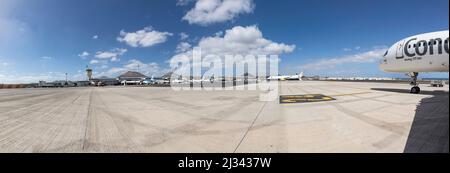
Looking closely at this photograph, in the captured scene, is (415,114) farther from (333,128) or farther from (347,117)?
(333,128)

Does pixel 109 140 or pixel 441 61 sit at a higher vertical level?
pixel 441 61

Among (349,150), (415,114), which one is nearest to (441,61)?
(415,114)

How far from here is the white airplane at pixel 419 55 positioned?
12.3m

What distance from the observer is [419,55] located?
1341 cm

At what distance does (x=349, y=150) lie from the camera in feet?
13.2

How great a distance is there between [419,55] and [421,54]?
140 mm

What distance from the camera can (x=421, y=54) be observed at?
1327cm

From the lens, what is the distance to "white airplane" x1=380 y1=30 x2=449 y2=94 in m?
12.3

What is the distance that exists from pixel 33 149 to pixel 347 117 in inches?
354

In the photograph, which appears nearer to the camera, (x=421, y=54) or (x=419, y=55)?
(x=421, y=54)

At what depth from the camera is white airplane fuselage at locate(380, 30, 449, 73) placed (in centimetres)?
1225

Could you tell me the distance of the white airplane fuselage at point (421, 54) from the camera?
1225 cm
